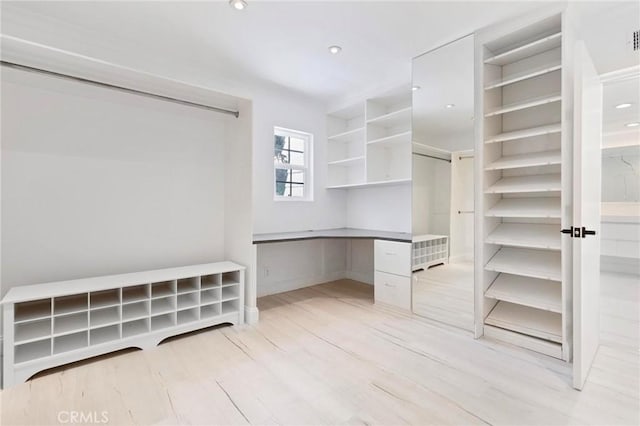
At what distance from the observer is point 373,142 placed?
145 inches

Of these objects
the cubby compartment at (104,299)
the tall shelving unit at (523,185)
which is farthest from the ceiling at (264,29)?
the cubby compartment at (104,299)

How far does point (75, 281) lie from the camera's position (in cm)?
230

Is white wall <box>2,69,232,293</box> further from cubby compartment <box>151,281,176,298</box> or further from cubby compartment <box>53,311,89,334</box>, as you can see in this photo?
cubby compartment <box>53,311,89,334</box>

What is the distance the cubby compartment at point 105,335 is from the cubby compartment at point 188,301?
47 cm

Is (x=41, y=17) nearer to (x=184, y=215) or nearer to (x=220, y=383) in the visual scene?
(x=184, y=215)

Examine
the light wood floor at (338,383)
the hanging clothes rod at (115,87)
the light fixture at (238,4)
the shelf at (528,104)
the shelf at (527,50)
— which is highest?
the light fixture at (238,4)

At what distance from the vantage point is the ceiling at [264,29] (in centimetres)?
210

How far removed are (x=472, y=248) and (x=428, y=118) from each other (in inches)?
53.4

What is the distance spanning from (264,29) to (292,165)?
72.9 inches

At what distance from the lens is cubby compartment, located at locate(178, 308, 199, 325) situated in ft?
8.49

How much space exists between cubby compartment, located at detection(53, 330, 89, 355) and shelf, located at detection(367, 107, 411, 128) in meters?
3.51

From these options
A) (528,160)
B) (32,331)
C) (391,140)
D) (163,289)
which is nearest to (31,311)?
(32,331)

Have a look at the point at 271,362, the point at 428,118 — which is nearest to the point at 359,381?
the point at 271,362

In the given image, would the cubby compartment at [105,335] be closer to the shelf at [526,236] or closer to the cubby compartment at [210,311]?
the cubby compartment at [210,311]
